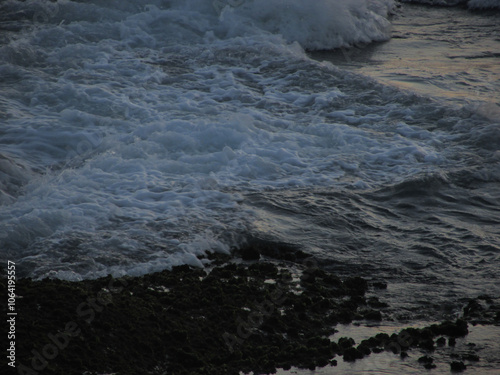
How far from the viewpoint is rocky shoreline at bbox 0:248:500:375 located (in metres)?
4.06

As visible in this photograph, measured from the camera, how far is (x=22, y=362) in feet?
12.4

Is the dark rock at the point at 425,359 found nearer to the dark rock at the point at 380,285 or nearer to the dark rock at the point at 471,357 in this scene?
the dark rock at the point at 471,357

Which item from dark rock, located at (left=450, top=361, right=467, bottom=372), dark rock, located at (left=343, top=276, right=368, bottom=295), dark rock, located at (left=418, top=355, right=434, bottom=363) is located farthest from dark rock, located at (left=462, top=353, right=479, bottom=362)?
dark rock, located at (left=343, top=276, right=368, bottom=295)

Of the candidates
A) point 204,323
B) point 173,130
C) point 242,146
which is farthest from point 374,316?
point 173,130

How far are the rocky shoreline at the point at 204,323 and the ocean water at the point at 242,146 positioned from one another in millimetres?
377

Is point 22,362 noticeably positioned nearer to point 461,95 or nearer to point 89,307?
point 89,307

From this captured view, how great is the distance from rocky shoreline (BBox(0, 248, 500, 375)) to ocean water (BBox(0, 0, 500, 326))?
14.8 inches

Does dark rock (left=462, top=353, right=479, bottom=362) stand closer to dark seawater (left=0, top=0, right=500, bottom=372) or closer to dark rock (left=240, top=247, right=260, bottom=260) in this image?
dark seawater (left=0, top=0, right=500, bottom=372)

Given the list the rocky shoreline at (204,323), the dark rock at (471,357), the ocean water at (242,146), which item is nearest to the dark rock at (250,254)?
the ocean water at (242,146)

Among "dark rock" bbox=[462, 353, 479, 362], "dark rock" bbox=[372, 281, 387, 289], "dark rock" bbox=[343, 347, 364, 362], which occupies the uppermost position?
"dark rock" bbox=[343, 347, 364, 362]

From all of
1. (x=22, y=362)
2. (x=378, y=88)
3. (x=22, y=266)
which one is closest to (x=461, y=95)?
(x=378, y=88)

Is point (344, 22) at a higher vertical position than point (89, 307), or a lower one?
higher

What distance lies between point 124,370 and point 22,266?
1.88 m

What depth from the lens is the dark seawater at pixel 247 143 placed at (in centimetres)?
588
